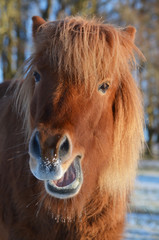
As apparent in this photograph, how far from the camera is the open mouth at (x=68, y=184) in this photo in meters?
2.03

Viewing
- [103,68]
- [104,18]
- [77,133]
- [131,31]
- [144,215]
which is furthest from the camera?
[104,18]

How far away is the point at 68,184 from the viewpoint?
6.78 feet

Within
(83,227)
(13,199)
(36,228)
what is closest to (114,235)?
(83,227)

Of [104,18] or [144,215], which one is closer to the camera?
[144,215]

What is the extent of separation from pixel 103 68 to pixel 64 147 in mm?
750

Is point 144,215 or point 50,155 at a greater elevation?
point 50,155

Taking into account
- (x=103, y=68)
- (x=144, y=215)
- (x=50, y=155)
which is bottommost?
(x=144, y=215)

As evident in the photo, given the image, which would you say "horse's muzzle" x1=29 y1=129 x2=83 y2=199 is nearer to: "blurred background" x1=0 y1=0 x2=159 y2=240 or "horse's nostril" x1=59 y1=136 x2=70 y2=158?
"horse's nostril" x1=59 y1=136 x2=70 y2=158

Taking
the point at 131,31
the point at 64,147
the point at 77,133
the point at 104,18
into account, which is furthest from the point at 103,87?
the point at 104,18

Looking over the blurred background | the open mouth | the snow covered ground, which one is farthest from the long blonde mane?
the blurred background

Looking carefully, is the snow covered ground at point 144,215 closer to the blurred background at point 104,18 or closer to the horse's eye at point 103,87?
the blurred background at point 104,18

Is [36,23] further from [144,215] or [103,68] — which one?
[144,215]

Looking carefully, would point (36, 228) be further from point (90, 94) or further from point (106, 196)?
point (90, 94)

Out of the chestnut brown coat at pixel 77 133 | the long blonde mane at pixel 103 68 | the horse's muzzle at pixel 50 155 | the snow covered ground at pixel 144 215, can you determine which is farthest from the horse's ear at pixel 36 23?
the snow covered ground at pixel 144 215
